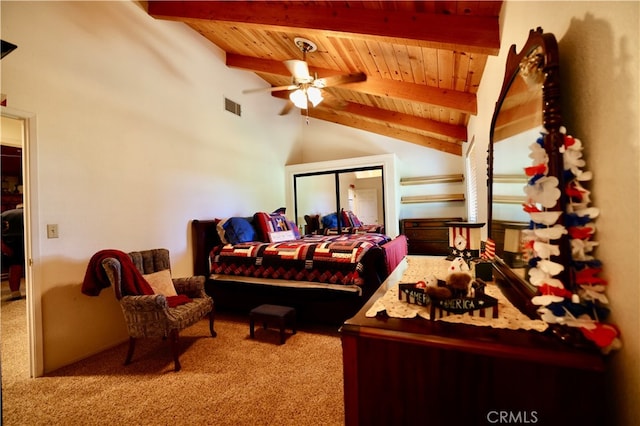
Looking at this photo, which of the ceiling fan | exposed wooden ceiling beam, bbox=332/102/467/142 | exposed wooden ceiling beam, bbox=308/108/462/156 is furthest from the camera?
exposed wooden ceiling beam, bbox=308/108/462/156

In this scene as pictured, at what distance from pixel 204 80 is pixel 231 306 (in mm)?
3226

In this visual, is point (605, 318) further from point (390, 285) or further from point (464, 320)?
point (390, 285)

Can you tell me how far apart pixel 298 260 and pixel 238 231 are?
109cm

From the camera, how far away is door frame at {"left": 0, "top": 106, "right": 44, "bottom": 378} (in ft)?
7.00

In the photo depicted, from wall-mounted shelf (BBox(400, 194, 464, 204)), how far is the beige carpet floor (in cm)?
386

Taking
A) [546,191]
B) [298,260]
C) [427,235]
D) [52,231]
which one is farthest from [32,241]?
[427,235]

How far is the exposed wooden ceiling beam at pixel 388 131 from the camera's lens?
17.2 feet

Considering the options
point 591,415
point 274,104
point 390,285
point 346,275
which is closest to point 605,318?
point 591,415

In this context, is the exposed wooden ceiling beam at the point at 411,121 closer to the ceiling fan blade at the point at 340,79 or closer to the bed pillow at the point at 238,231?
the ceiling fan blade at the point at 340,79

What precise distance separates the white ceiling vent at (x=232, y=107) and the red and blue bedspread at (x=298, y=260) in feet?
7.68

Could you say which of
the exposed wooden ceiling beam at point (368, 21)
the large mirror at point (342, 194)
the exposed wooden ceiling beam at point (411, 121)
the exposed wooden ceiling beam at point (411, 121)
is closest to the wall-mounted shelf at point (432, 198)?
the large mirror at point (342, 194)

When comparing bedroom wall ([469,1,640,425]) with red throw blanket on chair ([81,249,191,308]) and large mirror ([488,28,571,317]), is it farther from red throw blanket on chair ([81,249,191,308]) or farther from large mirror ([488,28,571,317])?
red throw blanket on chair ([81,249,191,308])

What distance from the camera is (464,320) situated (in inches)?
39.4

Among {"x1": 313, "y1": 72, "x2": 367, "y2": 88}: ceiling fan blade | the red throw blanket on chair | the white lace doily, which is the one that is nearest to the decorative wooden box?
the white lace doily
